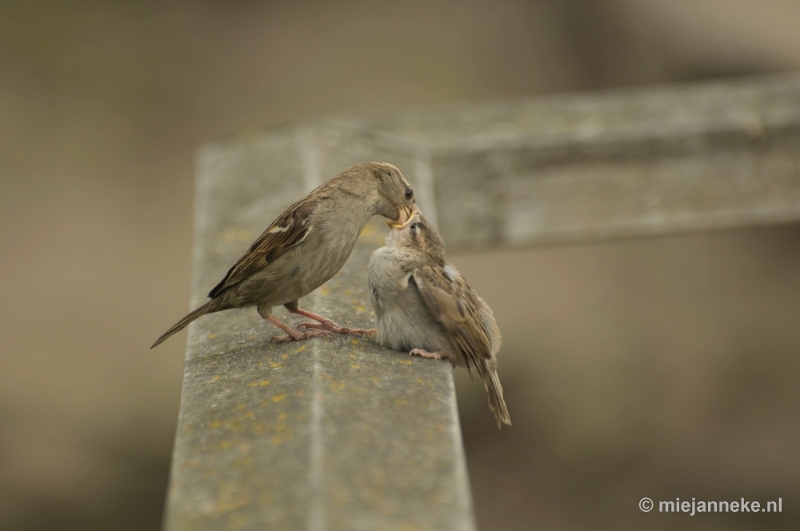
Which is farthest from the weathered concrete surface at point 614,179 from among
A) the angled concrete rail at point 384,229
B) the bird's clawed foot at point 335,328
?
the bird's clawed foot at point 335,328

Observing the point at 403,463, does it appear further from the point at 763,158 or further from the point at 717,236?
the point at 717,236

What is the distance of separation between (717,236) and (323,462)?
925cm

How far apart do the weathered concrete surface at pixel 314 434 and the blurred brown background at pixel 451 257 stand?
4.22m

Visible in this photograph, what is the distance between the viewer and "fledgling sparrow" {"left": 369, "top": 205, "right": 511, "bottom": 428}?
345cm

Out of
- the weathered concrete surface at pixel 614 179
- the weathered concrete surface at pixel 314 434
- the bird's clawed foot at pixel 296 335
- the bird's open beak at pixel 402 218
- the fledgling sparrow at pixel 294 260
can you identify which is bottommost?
the weathered concrete surface at pixel 314 434

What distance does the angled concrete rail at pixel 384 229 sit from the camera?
233 centimetres

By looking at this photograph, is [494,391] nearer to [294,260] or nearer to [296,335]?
[296,335]

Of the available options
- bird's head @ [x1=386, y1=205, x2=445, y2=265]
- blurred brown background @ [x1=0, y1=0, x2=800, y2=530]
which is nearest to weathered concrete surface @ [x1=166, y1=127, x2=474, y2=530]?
bird's head @ [x1=386, y1=205, x2=445, y2=265]

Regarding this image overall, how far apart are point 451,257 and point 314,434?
552cm

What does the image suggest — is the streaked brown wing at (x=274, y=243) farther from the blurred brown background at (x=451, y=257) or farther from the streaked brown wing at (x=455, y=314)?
the blurred brown background at (x=451, y=257)

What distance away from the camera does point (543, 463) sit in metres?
8.39

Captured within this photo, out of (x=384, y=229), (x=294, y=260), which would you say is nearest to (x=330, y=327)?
(x=294, y=260)

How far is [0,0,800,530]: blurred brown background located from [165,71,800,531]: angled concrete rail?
2.85 meters

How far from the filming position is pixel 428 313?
138 inches
